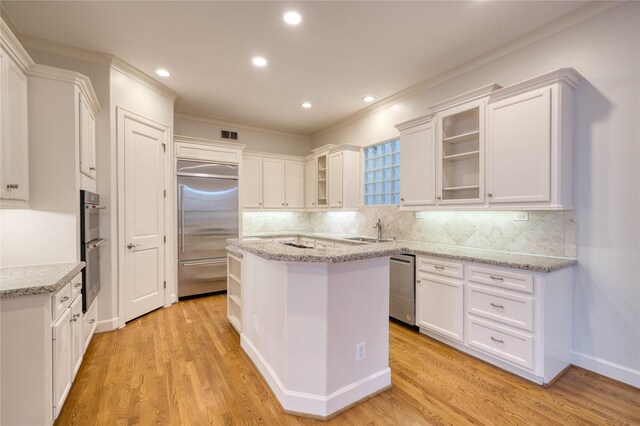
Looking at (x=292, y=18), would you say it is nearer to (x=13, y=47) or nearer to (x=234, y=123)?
(x=13, y=47)

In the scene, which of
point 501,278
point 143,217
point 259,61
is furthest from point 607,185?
point 143,217

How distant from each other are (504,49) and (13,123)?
13.6 feet

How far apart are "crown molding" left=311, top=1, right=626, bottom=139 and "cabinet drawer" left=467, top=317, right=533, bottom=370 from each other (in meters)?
2.59

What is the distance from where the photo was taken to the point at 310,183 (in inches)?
220

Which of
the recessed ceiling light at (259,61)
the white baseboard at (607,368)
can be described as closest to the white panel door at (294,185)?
the recessed ceiling light at (259,61)

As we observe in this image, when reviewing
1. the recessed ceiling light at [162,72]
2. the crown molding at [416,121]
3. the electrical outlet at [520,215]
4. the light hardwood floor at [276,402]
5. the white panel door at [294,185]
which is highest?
the recessed ceiling light at [162,72]

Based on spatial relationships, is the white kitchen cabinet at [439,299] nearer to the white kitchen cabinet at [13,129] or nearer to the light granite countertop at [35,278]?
the light granite countertop at [35,278]

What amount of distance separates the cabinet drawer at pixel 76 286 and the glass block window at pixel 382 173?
141 inches

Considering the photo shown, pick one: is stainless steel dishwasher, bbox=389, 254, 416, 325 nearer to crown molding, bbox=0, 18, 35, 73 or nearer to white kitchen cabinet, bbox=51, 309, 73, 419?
white kitchen cabinet, bbox=51, 309, 73, 419

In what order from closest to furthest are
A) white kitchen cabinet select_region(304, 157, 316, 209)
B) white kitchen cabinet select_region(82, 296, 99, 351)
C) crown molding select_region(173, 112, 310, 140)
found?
white kitchen cabinet select_region(82, 296, 99, 351)
crown molding select_region(173, 112, 310, 140)
white kitchen cabinet select_region(304, 157, 316, 209)

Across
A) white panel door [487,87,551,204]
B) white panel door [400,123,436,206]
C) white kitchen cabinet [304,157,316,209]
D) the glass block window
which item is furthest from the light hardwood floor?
white kitchen cabinet [304,157,316,209]

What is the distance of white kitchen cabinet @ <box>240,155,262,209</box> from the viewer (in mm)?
5141

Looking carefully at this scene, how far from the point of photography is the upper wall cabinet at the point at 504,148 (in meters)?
2.33

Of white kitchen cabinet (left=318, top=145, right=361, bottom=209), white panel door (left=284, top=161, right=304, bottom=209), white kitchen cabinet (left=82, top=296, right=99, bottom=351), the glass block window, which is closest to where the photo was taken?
white kitchen cabinet (left=82, top=296, right=99, bottom=351)
